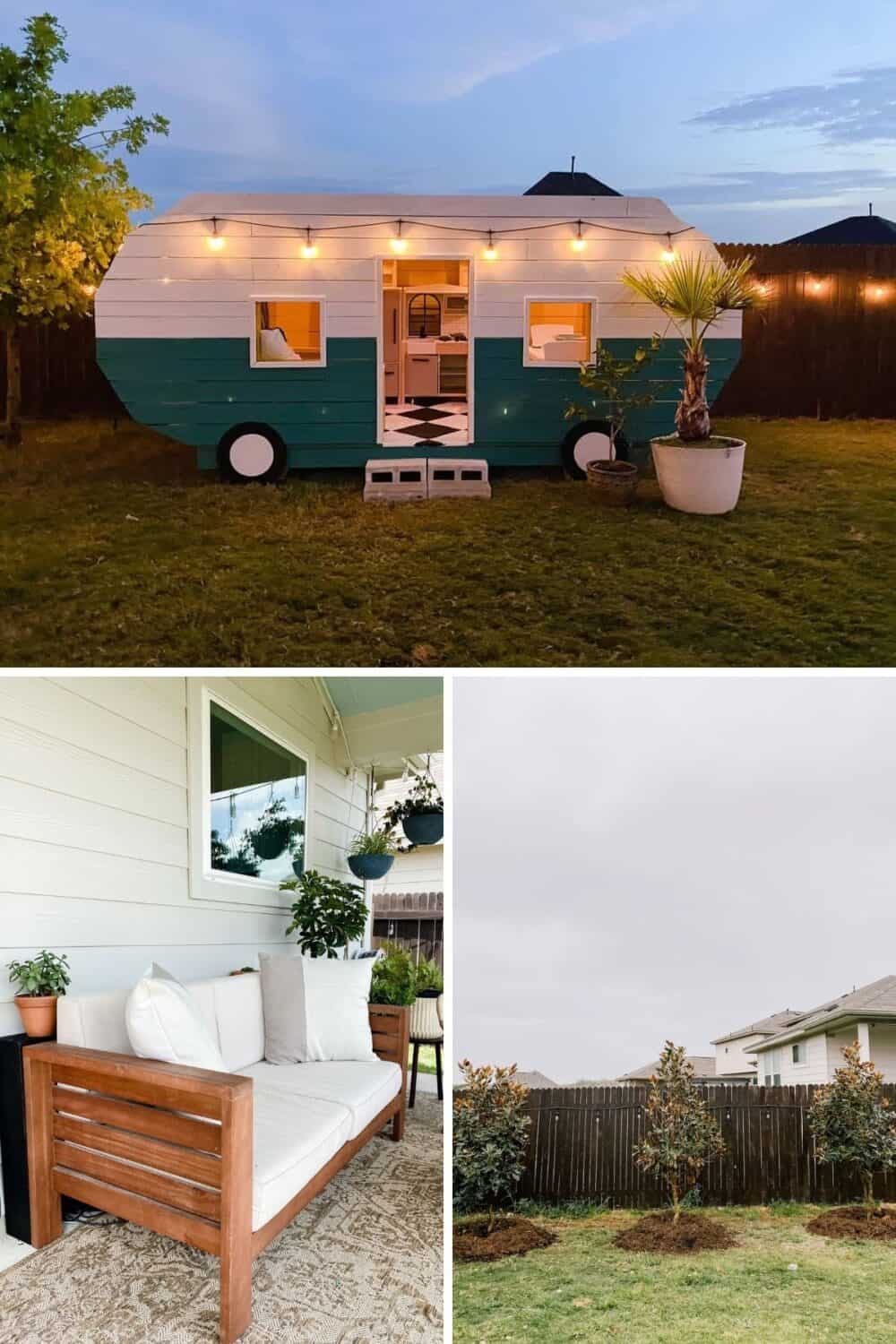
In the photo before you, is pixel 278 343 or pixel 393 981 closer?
pixel 393 981

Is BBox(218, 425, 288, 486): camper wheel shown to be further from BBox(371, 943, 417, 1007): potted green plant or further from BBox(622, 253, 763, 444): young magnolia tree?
BBox(371, 943, 417, 1007): potted green plant

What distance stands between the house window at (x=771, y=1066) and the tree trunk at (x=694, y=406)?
11.6 ft

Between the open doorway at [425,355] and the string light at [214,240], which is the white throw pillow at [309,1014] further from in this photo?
the string light at [214,240]

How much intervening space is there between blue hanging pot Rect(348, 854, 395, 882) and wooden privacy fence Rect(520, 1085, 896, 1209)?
64.6 inches

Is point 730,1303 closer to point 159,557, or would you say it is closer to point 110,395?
point 159,557

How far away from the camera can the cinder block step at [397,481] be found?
6969 mm

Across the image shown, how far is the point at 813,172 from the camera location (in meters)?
10.1

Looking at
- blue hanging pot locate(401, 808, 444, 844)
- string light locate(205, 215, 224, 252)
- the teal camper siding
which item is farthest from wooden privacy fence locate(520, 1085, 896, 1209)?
string light locate(205, 215, 224, 252)

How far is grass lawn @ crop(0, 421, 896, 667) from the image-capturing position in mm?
4926

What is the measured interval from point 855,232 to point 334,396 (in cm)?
672

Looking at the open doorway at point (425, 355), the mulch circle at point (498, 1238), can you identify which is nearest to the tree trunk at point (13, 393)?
the open doorway at point (425, 355)

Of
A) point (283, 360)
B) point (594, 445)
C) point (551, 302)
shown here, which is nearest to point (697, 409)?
point (594, 445)

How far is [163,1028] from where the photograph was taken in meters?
3.27

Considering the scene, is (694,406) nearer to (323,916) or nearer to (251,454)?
(251,454)
